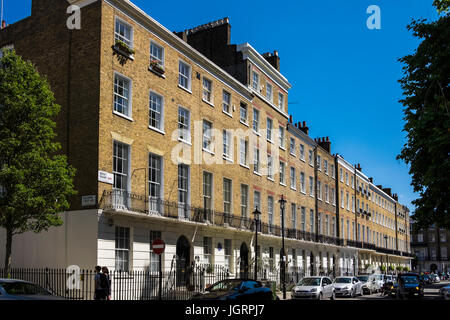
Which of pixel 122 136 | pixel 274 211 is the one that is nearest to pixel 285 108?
pixel 274 211

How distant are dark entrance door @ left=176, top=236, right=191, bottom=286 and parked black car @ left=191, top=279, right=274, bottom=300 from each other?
7.65m

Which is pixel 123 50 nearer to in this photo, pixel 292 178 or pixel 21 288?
pixel 21 288

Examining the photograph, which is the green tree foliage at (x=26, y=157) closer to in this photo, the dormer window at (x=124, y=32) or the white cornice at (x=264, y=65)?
the dormer window at (x=124, y=32)

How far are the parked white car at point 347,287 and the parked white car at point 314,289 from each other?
10.7ft

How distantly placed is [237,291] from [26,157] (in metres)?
9.11

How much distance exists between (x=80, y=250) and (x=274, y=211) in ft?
65.4

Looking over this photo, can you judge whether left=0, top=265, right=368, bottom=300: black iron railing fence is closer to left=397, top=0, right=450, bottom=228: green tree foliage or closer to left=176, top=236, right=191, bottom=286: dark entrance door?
left=176, top=236, right=191, bottom=286: dark entrance door

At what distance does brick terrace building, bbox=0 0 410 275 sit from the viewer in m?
20.8

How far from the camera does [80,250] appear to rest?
20.1 metres

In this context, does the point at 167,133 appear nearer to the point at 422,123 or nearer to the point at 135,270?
the point at 135,270

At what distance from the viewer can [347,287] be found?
30766 mm

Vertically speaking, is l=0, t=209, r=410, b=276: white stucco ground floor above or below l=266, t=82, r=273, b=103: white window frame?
below

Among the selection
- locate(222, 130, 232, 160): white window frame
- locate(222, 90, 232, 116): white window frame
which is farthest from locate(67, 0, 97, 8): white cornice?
locate(222, 130, 232, 160): white window frame

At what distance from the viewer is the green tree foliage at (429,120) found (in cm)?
1708
